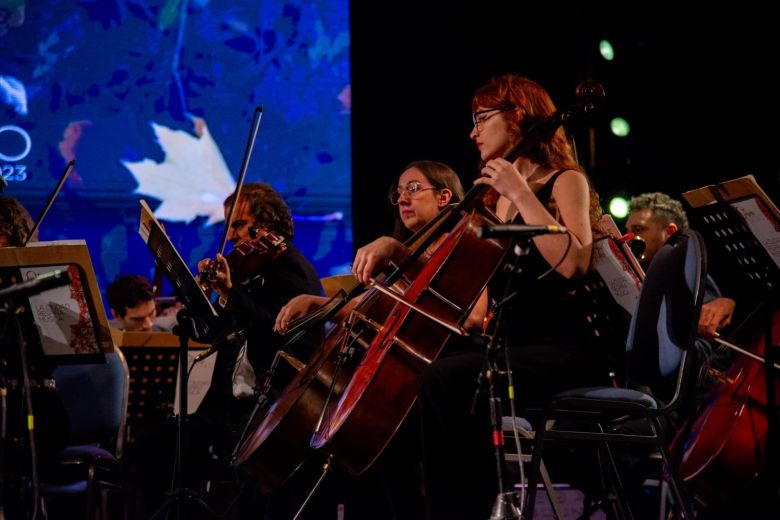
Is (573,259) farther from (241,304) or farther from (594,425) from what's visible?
(241,304)

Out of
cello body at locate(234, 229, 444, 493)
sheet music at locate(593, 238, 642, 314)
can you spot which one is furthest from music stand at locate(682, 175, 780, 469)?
cello body at locate(234, 229, 444, 493)

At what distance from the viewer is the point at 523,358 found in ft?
7.18

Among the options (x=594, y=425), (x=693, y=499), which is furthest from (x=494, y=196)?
(x=693, y=499)

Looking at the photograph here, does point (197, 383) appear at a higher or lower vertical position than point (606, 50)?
lower

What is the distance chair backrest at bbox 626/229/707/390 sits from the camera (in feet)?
6.67

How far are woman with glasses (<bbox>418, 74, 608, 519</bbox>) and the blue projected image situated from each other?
3508 mm

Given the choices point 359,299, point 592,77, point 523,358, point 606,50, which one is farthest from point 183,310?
point 606,50

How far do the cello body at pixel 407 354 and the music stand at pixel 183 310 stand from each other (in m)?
0.89

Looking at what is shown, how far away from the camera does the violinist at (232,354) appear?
3.42 m

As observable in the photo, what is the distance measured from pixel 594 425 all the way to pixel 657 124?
362cm

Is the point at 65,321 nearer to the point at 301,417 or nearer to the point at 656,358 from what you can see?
the point at 301,417

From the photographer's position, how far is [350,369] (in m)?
2.57

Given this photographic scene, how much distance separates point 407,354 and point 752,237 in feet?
4.24

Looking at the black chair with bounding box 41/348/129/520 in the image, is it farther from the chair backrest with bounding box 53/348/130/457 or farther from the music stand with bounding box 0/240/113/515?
the music stand with bounding box 0/240/113/515
